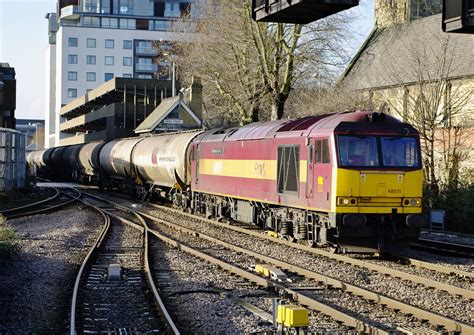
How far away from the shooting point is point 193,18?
1870 inches

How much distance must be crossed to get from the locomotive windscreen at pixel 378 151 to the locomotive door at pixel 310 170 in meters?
1.09

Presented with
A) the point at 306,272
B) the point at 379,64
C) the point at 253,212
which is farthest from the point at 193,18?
the point at 306,272

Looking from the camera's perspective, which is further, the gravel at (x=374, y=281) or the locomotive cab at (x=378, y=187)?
the locomotive cab at (x=378, y=187)

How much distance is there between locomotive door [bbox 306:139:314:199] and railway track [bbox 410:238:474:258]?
11.5ft

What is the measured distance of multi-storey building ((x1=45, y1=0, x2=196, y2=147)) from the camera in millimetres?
102875

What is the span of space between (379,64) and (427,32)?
178 inches

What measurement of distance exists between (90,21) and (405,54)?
218 ft

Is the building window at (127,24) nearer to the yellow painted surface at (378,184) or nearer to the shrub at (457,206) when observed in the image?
the shrub at (457,206)

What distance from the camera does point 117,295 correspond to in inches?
434

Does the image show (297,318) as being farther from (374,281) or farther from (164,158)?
(164,158)

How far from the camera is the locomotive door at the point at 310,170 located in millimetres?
16078

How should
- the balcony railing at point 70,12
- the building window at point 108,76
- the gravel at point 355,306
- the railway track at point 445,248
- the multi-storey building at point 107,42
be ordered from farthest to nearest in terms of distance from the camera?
the balcony railing at point 70,12 → the building window at point 108,76 → the multi-storey building at point 107,42 → the railway track at point 445,248 → the gravel at point 355,306

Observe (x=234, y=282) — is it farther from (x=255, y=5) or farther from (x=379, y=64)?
(x=379, y=64)

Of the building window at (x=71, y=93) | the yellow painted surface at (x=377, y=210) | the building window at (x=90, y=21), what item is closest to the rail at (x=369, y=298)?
the yellow painted surface at (x=377, y=210)
